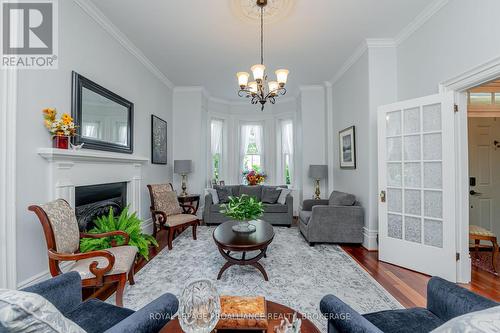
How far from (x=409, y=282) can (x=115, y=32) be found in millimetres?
4799

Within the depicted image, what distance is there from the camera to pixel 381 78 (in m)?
3.30

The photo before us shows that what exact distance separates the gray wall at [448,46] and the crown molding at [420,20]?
0.04 meters

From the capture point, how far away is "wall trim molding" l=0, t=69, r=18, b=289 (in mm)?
1723

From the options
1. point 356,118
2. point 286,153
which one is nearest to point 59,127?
point 356,118

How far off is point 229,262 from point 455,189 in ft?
8.65

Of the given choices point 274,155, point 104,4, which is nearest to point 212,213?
point 274,155

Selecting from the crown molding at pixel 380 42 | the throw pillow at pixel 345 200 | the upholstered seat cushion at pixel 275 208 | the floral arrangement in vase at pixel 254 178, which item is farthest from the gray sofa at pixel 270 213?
the crown molding at pixel 380 42

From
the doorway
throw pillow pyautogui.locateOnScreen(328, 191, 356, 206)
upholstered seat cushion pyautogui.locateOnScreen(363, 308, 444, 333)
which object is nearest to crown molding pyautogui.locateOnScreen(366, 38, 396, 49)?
the doorway

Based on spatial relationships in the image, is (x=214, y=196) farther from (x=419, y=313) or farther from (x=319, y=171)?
(x=419, y=313)

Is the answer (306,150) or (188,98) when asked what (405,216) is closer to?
(306,150)

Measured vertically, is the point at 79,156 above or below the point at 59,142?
below

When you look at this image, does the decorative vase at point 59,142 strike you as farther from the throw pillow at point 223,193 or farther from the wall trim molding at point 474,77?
the wall trim molding at point 474,77

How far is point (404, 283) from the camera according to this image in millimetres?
2373

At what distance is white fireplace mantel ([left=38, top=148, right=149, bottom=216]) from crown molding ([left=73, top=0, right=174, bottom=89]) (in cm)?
164
